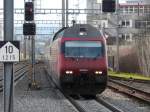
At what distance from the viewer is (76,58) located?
934 inches

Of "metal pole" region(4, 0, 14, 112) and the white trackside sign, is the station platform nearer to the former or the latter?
"metal pole" region(4, 0, 14, 112)

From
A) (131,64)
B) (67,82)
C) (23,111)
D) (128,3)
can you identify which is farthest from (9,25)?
(128,3)

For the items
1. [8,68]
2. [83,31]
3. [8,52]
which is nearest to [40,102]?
[83,31]

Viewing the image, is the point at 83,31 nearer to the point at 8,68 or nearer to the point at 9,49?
the point at 8,68

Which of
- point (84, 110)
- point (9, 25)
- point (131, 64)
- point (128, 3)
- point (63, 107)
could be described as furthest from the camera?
point (128, 3)

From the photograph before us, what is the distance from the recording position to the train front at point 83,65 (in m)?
23.3

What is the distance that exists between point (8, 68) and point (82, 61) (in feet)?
33.5

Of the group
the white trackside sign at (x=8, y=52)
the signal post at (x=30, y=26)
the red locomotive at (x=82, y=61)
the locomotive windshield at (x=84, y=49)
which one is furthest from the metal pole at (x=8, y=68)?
the signal post at (x=30, y=26)

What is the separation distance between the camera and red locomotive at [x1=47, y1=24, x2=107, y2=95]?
76.6 feet

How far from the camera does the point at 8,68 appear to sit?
44.7 feet

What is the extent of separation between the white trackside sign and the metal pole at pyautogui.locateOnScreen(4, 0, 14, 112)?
0.22 metres

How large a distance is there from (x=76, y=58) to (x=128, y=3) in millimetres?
112013

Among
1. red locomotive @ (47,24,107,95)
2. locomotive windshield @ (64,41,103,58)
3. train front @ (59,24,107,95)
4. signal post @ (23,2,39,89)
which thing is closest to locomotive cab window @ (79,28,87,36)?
red locomotive @ (47,24,107,95)

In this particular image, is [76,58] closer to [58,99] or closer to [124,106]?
[58,99]
